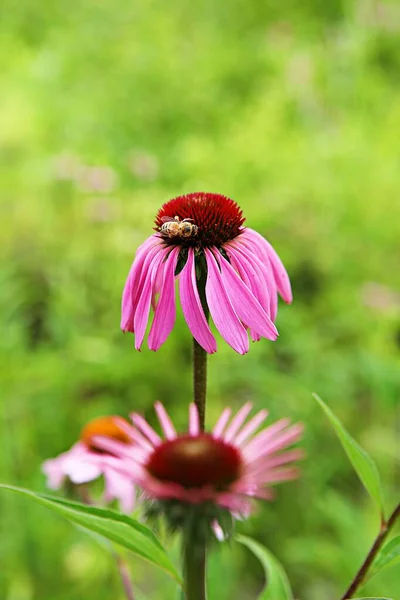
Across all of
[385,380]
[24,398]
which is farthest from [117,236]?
[385,380]

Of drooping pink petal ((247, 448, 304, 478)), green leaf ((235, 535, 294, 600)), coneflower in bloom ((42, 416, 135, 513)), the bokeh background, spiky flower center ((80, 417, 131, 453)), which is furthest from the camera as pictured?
the bokeh background

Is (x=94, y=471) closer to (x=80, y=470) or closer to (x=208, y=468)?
(x=80, y=470)

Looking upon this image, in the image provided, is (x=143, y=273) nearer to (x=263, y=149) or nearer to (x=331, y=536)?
(x=331, y=536)

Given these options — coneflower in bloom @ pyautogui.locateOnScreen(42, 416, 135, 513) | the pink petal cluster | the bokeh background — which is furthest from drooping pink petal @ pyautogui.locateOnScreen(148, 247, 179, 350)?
the bokeh background

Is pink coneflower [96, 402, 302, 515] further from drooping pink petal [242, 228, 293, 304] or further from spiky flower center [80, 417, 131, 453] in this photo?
spiky flower center [80, 417, 131, 453]

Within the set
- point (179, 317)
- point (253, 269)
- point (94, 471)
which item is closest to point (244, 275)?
point (253, 269)
